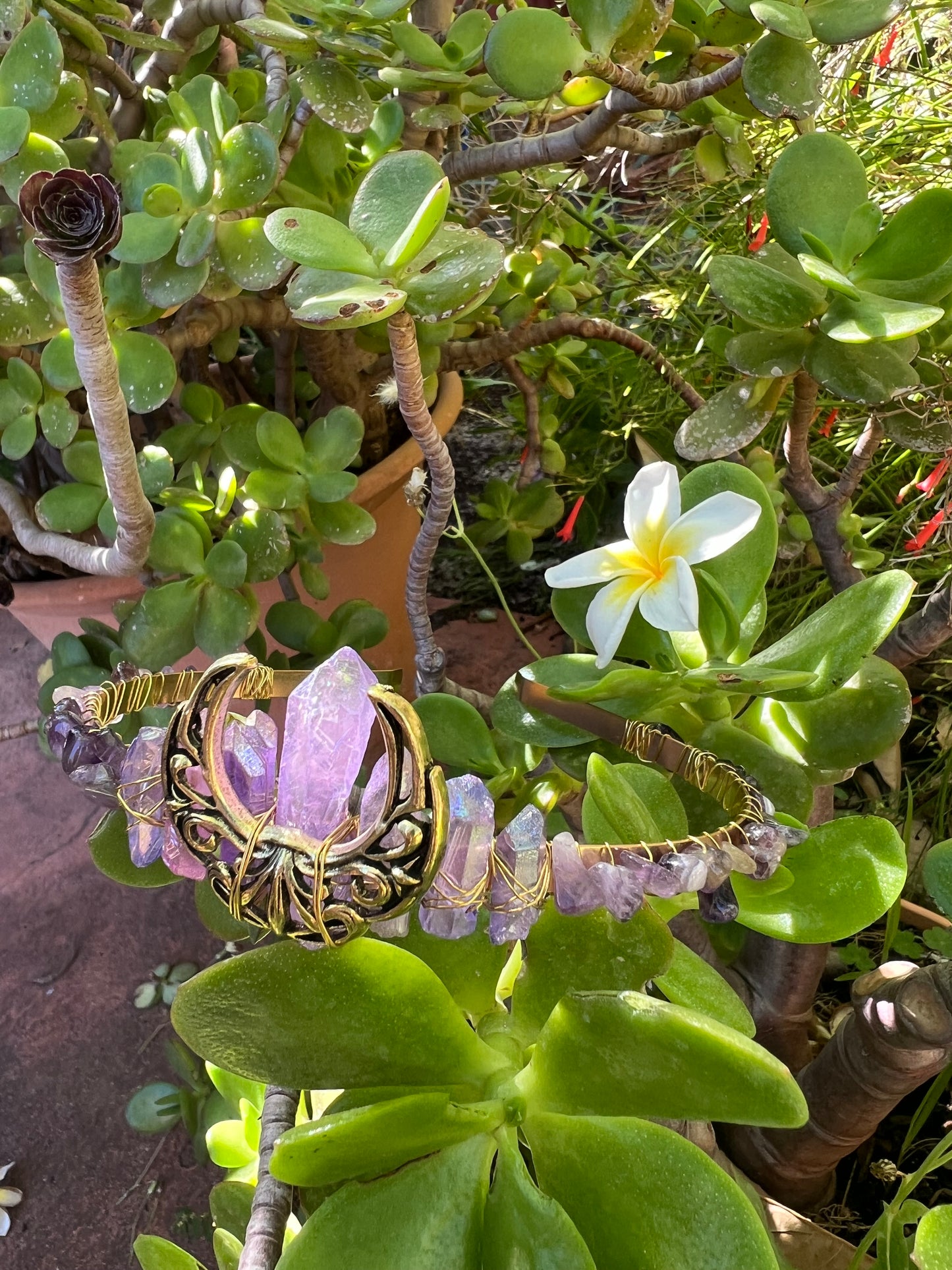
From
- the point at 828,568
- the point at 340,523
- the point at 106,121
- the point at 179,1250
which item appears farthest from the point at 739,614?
the point at 106,121

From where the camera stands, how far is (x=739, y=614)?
50 cm

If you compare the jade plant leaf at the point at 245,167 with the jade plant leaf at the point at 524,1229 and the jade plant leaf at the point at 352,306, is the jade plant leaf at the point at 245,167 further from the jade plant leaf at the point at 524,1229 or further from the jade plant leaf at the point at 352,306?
the jade plant leaf at the point at 524,1229

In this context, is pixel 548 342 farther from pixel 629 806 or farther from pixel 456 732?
pixel 629 806

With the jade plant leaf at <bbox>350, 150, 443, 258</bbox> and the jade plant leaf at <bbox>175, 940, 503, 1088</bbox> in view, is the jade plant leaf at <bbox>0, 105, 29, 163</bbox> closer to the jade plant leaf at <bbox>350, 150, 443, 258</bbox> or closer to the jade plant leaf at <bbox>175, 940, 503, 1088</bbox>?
the jade plant leaf at <bbox>350, 150, 443, 258</bbox>

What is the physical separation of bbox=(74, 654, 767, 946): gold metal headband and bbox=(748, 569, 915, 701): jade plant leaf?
0.06 meters

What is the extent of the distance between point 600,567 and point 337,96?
336 mm

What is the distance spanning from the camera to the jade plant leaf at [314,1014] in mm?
365

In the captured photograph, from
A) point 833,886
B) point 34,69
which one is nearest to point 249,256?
point 34,69

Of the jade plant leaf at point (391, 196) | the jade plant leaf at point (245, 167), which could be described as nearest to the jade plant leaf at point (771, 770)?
the jade plant leaf at point (391, 196)

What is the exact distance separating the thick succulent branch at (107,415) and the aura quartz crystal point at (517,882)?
28 cm

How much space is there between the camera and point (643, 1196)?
349mm

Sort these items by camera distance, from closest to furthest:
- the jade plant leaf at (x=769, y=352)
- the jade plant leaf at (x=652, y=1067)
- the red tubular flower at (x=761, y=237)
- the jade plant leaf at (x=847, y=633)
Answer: the jade plant leaf at (x=652, y=1067) < the jade plant leaf at (x=847, y=633) < the jade plant leaf at (x=769, y=352) < the red tubular flower at (x=761, y=237)

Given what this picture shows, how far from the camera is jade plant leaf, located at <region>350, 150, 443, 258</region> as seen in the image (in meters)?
0.45

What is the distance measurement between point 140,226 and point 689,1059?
52 cm
